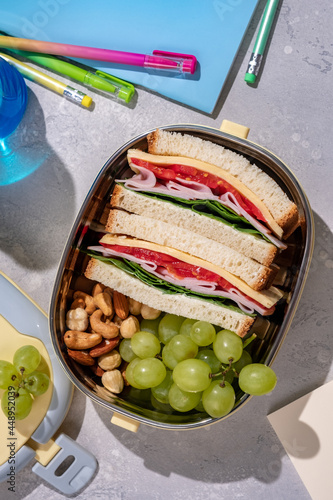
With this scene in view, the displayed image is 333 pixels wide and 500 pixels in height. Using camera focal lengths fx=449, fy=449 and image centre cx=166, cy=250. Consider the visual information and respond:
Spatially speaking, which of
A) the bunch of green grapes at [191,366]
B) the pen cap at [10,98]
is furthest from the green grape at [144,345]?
the pen cap at [10,98]

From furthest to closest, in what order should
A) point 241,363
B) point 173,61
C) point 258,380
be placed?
1. point 173,61
2. point 241,363
3. point 258,380

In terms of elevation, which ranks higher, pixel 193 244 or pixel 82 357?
pixel 193 244

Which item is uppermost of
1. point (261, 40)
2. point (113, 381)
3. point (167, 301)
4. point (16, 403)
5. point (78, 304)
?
point (261, 40)

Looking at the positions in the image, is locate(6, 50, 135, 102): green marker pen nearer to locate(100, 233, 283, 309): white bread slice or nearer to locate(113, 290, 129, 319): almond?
locate(100, 233, 283, 309): white bread slice

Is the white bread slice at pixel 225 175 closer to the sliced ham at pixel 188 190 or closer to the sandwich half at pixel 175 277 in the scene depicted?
the sliced ham at pixel 188 190

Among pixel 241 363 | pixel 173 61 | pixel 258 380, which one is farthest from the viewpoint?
pixel 173 61

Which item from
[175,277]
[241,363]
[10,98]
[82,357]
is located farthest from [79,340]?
[10,98]

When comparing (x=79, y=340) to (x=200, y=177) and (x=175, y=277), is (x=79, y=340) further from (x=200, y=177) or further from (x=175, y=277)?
(x=200, y=177)
